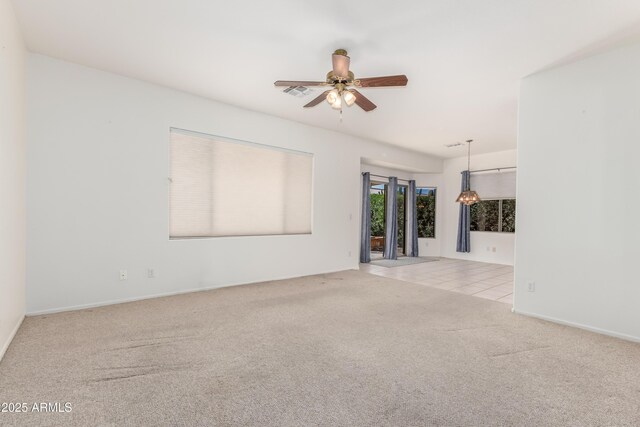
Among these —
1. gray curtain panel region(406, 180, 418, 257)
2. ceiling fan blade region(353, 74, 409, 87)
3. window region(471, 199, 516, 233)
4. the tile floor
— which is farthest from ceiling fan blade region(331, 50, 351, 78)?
window region(471, 199, 516, 233)

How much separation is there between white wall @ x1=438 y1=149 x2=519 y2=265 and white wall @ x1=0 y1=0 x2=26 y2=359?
9.00m

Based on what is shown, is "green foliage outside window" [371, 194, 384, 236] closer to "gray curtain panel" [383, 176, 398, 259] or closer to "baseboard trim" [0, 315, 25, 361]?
"gray curtain panel" [383, 176, 398, 259]

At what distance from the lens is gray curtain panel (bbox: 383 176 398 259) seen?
842 cm

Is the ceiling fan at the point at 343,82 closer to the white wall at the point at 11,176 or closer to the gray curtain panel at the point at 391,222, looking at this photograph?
the white wall at the point at 11,176

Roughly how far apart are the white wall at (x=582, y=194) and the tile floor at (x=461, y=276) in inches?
41.4

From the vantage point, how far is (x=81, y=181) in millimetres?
3713

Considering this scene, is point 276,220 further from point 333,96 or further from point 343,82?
point 343,82

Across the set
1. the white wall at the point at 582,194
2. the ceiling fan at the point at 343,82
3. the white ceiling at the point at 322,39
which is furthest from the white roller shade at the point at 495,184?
the ceiling fan at the point at 343,82

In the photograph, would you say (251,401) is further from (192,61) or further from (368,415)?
(192,61)

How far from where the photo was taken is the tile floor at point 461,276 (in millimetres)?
5047

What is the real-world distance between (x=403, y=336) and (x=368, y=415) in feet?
4.36

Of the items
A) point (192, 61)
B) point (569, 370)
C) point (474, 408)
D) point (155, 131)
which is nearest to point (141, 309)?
point (155, 131)

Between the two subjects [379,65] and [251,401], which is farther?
[379,65]

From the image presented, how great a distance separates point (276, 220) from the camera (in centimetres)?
564
